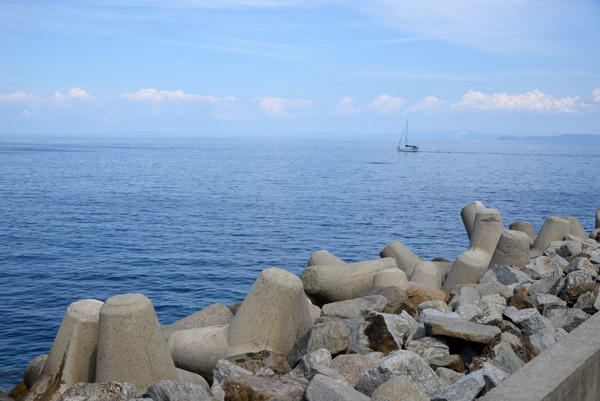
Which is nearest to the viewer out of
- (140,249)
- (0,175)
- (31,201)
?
(140,249)

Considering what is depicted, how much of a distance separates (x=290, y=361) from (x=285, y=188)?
4715 centimetres

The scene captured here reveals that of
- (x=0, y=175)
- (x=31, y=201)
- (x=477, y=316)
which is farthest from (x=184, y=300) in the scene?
(x=0, y=175)

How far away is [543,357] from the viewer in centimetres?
489

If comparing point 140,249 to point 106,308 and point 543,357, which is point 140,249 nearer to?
point 106,308

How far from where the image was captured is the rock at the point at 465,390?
16.5 feet

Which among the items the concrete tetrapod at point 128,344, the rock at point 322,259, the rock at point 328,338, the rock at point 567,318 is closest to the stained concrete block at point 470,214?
the rock at point 322,259

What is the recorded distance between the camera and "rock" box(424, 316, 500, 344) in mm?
6746

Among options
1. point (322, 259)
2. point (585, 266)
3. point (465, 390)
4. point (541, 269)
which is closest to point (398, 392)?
point (465, 390)

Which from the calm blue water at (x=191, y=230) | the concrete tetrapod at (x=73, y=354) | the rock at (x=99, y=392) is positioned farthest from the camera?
the calm blue water at (x=191, y=230)

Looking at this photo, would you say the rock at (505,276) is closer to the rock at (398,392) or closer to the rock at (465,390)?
the rock at (465,390)

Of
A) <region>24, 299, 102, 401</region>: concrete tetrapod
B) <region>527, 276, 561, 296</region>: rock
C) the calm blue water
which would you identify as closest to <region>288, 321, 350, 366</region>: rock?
<region>24, 299, 102, 401</region>: concrete tetrapod

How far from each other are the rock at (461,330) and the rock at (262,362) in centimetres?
182

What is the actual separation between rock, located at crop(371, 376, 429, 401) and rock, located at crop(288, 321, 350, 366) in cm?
184

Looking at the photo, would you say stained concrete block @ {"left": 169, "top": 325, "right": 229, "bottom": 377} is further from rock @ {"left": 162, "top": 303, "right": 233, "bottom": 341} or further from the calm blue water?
the calm blue water
